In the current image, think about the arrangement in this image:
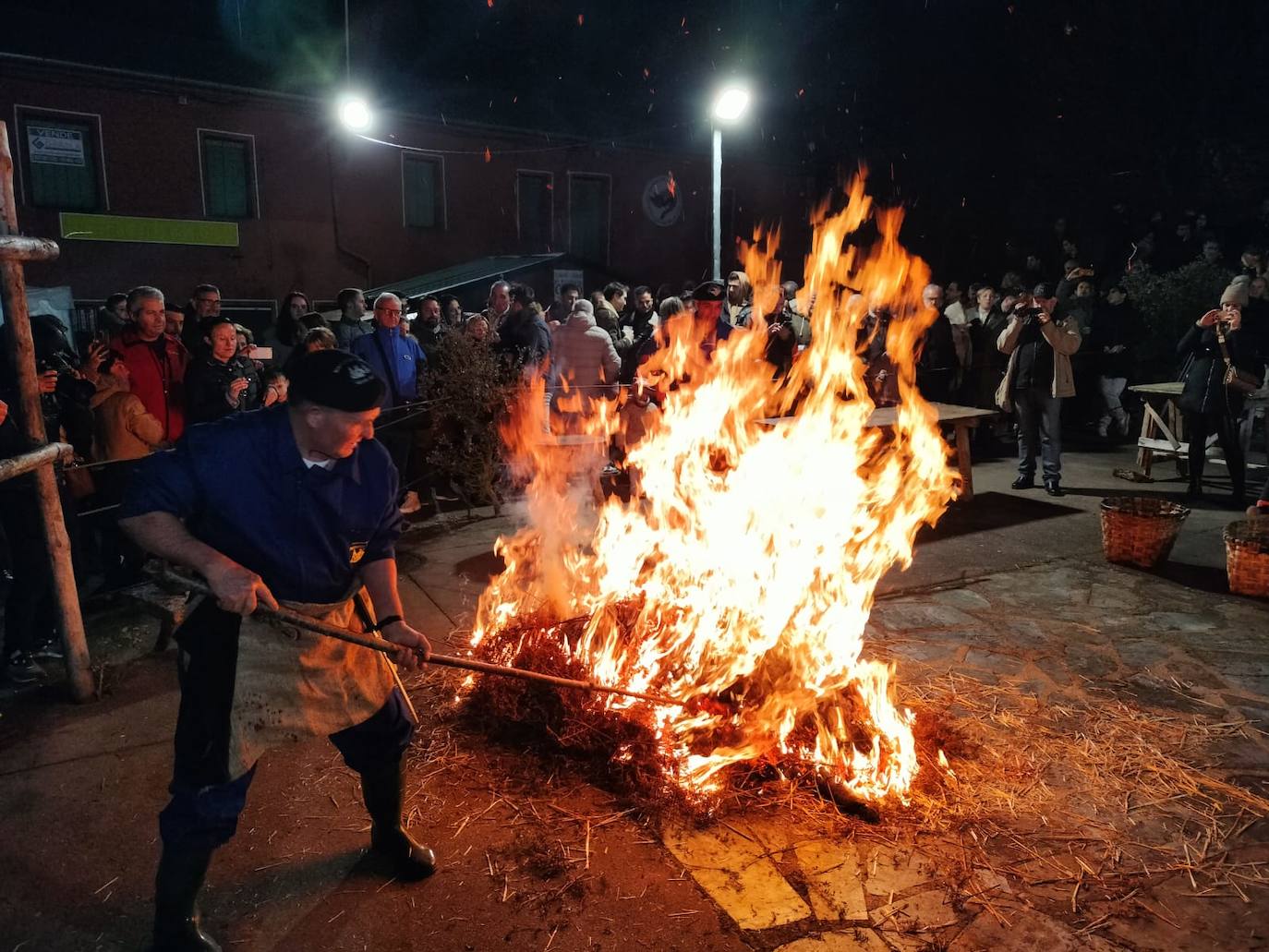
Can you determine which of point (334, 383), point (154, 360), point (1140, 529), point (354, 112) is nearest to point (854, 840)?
point (334, 383)

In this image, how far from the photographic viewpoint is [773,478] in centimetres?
554

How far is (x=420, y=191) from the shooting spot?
2325 centimetres

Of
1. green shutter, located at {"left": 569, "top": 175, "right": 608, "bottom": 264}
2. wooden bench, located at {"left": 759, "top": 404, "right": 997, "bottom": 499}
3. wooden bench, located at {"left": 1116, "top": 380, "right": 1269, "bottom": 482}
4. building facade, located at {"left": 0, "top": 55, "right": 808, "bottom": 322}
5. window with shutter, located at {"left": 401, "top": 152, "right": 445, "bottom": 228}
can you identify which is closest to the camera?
wooden bench, located at {"left": 759, "top": 404, "right": 997, "bottom": 499}

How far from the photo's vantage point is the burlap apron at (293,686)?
2.99 metres

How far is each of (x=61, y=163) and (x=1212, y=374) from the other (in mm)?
Answer: 20925

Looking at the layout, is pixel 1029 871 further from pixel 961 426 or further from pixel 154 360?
pixel 961 426

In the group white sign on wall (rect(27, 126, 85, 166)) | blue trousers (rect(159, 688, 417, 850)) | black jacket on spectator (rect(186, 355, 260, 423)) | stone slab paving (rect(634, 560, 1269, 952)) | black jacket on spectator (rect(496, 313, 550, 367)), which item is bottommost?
stone slab paving (rect(634, 560, 1269, 952))

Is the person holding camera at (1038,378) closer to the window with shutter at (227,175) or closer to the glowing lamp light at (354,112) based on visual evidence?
the glowing lamp light at (354,112)

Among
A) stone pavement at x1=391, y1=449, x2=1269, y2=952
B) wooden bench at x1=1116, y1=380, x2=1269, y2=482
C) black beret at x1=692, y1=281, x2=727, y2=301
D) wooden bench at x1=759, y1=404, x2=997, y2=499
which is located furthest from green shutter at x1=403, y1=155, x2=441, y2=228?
wooden bench at x1=1116, y1=380, x2=1269, y2=482

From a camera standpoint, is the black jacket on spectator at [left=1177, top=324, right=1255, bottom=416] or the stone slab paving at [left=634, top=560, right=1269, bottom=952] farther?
the black jacket on spectator at [left=1177, top=324, right=1255, bottom=416]

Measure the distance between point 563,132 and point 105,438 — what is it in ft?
68.7

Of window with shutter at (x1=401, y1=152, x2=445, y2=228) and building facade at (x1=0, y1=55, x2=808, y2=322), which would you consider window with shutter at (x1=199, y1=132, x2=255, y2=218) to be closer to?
building facade at (x1=0, y1=55, x2=808, y2=322)

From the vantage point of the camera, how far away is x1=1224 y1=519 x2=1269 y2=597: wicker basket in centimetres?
658

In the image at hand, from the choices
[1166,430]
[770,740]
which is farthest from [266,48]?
[770,740]
